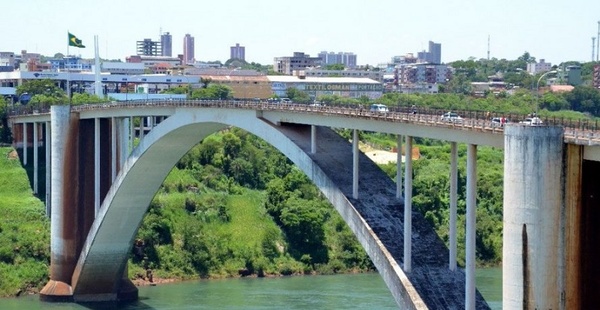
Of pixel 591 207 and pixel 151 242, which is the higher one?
pixel 591 207

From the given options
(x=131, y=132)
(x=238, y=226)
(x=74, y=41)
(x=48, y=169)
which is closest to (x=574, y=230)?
(x=131, y=132)

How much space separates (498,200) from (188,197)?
53.3ft

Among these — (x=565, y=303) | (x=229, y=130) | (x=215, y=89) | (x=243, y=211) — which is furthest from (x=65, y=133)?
(x=215, y=89)

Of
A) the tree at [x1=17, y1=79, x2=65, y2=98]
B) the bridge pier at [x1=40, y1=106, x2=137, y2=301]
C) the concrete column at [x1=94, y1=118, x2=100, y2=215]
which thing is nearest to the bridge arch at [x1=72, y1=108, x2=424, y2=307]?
the bridge pier at [x1=40, y1=106, x2=137, y2=301]

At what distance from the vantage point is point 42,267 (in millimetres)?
56344

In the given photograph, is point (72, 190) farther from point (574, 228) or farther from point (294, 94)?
point (294, 94)

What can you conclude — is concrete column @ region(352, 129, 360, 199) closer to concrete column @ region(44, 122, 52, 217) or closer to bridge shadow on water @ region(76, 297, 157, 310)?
bridge shadow on water @ region(76, 297, 157, 310)

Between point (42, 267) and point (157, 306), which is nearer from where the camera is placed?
point (157, 306)

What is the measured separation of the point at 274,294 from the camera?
5472 centimetres

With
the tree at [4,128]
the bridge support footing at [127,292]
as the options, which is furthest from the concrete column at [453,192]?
the tree at [4,128]

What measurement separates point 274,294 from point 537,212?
30.6 m

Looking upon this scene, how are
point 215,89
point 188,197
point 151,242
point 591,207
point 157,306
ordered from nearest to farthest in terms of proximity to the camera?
point 591,207 < point 157,306 < point 151,242 < point 188,197 < point 215,89

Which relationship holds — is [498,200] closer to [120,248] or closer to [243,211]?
[243,211]

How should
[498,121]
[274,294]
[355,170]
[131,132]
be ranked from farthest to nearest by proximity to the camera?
[274,294], [131,132], [355,170], [498,121]
